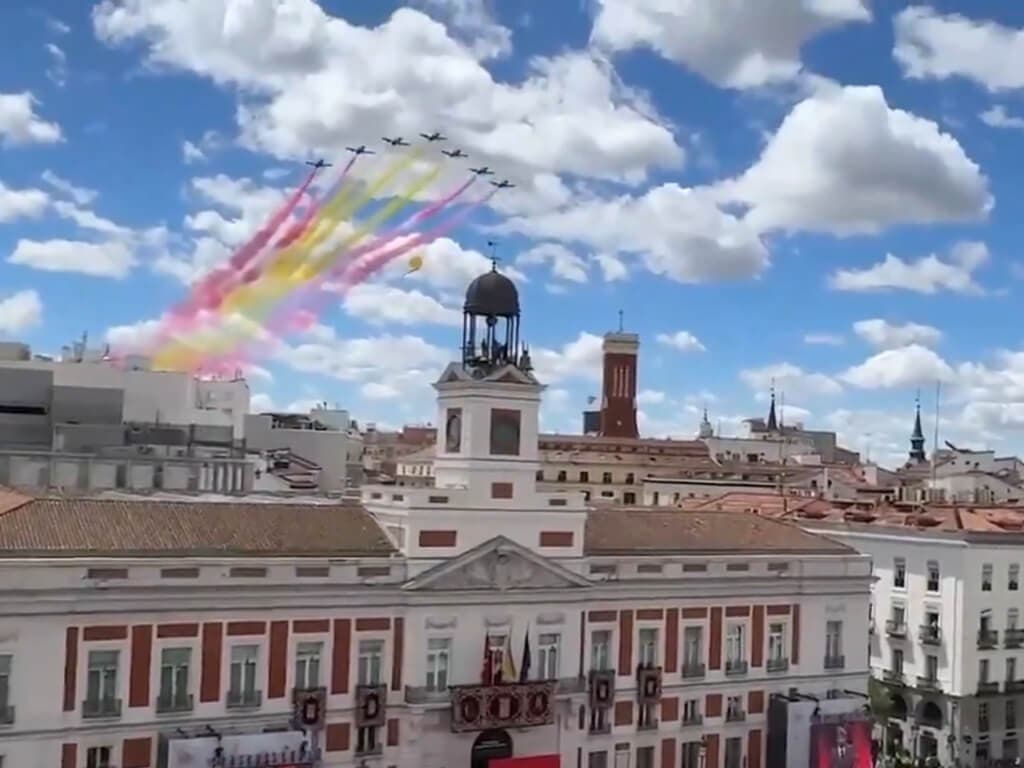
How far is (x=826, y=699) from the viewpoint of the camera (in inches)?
2114

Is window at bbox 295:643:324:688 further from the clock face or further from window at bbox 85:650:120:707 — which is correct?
the clock face

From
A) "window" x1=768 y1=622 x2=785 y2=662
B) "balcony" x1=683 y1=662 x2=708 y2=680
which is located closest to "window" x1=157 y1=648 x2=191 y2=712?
"balcony" x1=683 y1=662 x2=708 y2=680

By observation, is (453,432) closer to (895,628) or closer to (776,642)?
(776,642)

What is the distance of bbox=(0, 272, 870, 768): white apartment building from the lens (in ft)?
130

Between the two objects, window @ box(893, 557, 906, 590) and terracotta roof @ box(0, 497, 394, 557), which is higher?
terracotta roof @ box(0, 497, 394, 557)

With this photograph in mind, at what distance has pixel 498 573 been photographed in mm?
46750

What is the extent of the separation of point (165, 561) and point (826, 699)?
27.9m

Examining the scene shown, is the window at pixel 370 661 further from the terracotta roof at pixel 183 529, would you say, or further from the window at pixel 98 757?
the window at pixel 98 757

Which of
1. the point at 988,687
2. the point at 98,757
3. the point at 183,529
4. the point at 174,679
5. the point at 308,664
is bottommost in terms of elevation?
the point at 988,687

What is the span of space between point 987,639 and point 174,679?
40.5 meters

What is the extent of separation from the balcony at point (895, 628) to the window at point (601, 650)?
898 inches

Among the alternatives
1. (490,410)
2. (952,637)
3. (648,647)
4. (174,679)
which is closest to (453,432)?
(490,410)

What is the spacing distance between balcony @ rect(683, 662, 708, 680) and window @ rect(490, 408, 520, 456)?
11.0 metres

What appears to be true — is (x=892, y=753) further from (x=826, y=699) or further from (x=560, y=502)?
(x=560, y=502)
